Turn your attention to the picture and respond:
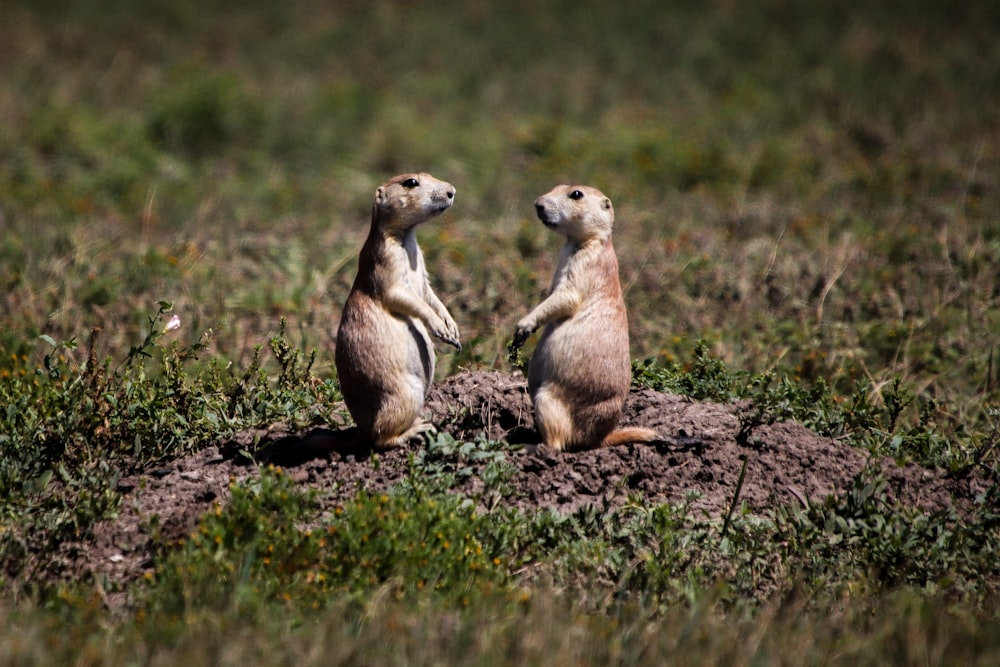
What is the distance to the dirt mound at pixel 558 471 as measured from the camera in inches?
203

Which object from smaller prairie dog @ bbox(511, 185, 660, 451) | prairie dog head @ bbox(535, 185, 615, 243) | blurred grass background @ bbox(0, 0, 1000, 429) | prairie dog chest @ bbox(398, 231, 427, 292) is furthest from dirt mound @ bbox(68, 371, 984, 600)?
blurred grass background @ bbox(0, 0, 1000, 429)

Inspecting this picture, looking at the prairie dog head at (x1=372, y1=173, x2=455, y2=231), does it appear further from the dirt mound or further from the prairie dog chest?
the dirt mound

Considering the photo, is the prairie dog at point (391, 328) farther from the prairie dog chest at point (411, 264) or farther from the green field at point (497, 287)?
the green field at point (497, 287)

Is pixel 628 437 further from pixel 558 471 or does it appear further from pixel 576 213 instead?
pixel 576 213

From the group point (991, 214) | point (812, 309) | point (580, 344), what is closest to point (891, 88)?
point (991, 214)

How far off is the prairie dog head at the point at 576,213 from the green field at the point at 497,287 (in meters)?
1.31

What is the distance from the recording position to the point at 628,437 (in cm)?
557

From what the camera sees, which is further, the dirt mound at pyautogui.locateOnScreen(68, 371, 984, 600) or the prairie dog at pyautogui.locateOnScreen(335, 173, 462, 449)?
the prairie dog at pyautogui.locateOnScreen(335, 173, 462, 449)

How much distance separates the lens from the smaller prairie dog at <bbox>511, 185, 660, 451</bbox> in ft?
17.6

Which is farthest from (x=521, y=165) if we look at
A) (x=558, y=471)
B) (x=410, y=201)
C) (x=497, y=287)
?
(x=558, y=471)

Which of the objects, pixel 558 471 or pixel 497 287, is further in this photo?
pixel 497 287

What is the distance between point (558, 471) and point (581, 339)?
679 millimetres

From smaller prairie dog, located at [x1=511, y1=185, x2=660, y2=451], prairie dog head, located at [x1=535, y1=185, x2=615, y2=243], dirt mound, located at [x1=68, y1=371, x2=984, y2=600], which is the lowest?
dirt mound, located at [x1=68, y1=371, x2=984, y2=600]

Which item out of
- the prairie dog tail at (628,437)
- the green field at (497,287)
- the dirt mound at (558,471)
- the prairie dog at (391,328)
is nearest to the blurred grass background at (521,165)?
the green field at (497,287)
